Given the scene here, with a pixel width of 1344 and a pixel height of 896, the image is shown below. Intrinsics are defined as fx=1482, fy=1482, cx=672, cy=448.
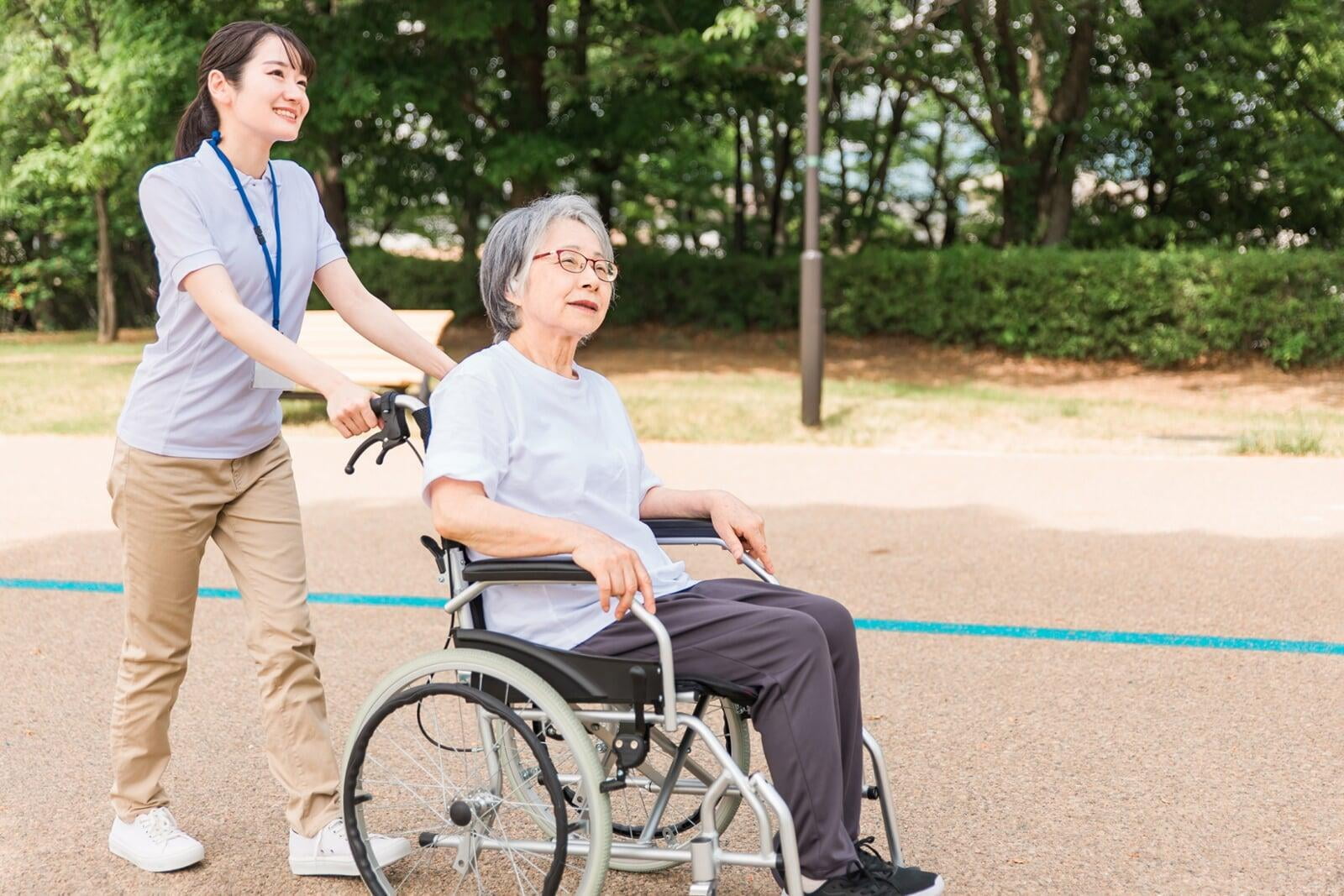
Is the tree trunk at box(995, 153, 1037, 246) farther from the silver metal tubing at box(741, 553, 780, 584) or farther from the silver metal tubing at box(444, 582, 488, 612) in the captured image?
the silver metal tubing at box(444, 582, 488, 612)

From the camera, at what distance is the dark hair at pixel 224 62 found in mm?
3189

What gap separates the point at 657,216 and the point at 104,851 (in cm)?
2470

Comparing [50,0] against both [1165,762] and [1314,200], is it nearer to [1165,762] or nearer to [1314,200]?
[1314,200]

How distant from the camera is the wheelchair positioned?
2721 millimetres

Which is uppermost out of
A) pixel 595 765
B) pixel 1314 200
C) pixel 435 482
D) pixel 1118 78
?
pixel 1118 78

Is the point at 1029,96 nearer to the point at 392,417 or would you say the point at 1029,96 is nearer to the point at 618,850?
the point at 392,417

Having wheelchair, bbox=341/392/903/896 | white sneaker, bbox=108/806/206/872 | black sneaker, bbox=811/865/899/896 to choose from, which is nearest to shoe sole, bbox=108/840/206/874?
white sneaker, bbox=108/806/206/872

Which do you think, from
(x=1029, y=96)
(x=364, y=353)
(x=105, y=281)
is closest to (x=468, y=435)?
(x=364, y=353)

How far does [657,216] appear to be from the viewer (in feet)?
90.5

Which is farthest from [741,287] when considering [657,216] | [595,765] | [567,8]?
[595,765]

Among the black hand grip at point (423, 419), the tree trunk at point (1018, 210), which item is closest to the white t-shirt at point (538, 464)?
the black hand grip at point (423, 419)

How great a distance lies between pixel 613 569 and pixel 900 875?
2.72 ft

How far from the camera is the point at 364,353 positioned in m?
12.3

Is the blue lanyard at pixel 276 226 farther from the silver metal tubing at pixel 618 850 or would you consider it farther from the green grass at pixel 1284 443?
the green grass at pixel 1284 443
